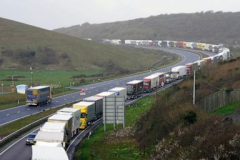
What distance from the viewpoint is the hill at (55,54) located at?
12706cm

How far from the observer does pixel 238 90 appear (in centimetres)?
4409

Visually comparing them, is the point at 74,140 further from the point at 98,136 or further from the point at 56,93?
the point at 56,93

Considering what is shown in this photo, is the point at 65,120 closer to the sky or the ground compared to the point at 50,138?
closer to the sky

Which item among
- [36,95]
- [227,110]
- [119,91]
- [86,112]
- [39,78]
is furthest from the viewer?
[39,78]

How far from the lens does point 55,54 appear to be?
443ft

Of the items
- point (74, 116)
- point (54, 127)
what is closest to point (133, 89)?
point (74, 116)

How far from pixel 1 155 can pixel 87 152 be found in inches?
233

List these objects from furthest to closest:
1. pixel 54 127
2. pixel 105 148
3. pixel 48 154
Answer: pixel 105 148 → pixel 54 127 → pixel 48 154

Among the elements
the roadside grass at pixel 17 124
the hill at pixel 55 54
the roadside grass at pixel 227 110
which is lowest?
the roadside grass at pixel 17 124

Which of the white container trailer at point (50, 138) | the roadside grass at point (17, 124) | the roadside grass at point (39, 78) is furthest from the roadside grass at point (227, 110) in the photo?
the roadside grass at point (39, 78)

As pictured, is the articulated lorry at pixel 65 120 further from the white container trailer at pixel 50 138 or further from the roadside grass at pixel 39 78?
the roadside grass at pixel 39 78

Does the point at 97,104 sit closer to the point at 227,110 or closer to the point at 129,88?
the point at 227,110

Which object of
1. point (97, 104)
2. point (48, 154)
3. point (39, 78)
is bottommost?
point (39, 78)

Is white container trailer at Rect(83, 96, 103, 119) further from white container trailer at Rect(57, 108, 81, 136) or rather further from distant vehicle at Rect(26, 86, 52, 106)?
distant vehicle at Rect(26, 86, 52, 106)
